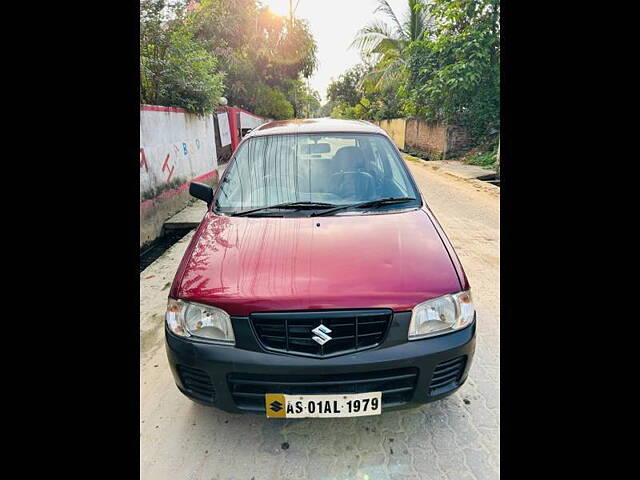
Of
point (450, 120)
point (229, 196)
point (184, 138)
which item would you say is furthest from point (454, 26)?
point (229, 196)

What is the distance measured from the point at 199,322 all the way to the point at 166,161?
479cm

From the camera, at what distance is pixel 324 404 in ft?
5.37

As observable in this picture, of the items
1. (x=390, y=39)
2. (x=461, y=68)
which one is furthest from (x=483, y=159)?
(x=390, y=39)

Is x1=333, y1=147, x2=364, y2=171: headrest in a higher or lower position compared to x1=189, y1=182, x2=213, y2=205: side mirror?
higher

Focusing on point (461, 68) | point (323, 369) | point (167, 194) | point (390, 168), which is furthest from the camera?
point (461, 68)

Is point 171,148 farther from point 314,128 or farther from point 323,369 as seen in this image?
point 323,369

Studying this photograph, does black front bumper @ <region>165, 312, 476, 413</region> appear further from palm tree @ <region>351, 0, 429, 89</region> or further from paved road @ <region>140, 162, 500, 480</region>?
palm tree @ <region>351, 0, 429, 89</region>

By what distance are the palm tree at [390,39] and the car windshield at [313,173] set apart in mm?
13010

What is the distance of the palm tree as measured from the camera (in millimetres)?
14414

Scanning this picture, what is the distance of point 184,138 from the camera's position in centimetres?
667

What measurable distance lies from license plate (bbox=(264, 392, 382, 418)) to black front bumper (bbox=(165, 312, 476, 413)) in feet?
0.08

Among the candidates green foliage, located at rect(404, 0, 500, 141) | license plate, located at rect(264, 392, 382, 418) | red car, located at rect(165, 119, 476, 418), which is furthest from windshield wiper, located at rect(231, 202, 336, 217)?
green foliage, located at rect(404, 0, 500, 141)
